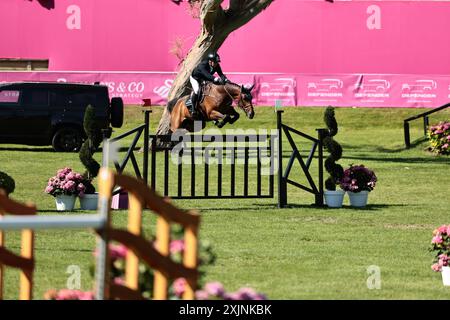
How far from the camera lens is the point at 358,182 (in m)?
21.5

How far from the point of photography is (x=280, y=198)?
21484 millimetres

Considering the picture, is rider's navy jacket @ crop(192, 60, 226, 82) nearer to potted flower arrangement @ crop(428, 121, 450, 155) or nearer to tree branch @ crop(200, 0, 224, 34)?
tree branch @ crop(200, 0, 224, 34)

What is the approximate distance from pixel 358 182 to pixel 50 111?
1490 centimetres

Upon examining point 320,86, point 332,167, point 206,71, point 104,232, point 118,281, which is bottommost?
point 118,281

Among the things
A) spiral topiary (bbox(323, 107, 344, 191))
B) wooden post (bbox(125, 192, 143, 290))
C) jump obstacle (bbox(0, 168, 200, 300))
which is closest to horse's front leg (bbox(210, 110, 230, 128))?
spiral topiary (bbox(323, 107, 344, 191))

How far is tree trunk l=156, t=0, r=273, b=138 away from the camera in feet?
116

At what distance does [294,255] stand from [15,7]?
35.9 metres

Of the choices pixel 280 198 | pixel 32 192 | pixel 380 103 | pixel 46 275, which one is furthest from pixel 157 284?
pixel 380 103

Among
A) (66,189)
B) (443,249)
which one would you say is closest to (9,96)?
(66,189)

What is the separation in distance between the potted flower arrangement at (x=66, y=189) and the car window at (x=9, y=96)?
13984mm

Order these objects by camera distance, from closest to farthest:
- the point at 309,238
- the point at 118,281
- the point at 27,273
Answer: the point at 118,281 → the point at 27,273 → the point at 309,238

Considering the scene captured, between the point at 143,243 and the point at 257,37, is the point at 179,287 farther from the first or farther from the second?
the point at 257,37

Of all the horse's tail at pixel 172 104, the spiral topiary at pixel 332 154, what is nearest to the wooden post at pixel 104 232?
the spiral topiary at pixel 332 154
